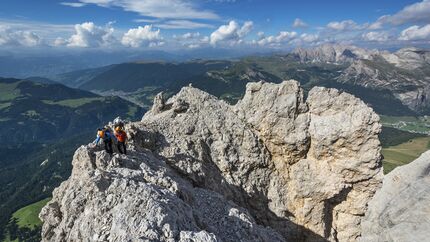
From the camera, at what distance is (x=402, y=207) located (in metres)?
31.6

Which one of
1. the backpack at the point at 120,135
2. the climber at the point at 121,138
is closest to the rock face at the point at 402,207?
the climber at the point at 121,138

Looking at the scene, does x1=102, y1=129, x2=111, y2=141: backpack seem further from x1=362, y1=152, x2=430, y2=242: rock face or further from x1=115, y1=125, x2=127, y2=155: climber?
x1=362, y1=152, x2=430, y2=242: rock face

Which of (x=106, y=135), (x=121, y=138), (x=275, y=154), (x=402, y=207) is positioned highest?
(x=106, y=135)

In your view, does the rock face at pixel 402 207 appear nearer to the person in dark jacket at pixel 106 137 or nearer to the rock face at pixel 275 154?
the rock face at pixel 275 154

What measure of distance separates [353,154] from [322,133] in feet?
13.5

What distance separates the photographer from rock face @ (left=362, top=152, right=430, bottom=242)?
29797mm

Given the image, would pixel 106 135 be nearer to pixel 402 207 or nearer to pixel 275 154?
pixel 275 154

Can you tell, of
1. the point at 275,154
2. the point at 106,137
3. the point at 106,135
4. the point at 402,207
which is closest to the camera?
the point at 106,135

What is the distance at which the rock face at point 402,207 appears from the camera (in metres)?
29.8

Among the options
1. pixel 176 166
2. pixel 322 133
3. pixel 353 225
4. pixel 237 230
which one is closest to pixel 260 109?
pixel 322 133

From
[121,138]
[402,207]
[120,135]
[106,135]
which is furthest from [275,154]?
[106,135]

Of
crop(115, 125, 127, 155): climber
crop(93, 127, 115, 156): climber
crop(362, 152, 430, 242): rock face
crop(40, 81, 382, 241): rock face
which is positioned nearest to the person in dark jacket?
crop(93, 127, 115, 156): climber

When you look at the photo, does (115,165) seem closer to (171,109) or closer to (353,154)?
(171,109)

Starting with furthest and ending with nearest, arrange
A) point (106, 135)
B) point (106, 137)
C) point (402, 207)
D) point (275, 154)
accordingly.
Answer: point (275, 154)
point (402, 207)
point (106, 137)
point (106, 135)
